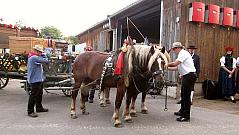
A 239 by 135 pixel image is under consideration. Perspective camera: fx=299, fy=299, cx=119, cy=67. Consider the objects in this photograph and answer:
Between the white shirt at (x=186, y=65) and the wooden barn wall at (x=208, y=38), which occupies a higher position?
the wooden barn wall at (x=208, y=38)

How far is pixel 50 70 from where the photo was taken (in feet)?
29.7

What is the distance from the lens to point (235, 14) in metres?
11.4

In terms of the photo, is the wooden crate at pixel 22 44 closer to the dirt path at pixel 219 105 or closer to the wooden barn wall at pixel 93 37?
the dirt path at pixel 219 105

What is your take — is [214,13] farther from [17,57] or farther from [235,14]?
[17,57]

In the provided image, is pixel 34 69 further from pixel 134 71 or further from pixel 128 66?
pixel 134 71

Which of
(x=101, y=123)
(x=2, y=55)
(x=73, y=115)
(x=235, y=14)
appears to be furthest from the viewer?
(x=235, y=14)

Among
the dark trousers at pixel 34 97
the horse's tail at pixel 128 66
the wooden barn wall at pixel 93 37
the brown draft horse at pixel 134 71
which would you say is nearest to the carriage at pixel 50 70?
the dark trousers at pixel 34 97

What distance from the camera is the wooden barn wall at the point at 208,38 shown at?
1055cm

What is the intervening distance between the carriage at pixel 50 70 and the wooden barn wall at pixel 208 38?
4.14 m

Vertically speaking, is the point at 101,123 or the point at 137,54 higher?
the point at 137,54

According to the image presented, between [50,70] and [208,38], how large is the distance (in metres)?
5.85

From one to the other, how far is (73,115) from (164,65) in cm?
250

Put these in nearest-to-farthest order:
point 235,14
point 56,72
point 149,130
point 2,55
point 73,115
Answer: point 149,130 < point 73,115 < point 56,72 < point 2,55 < point 235,14

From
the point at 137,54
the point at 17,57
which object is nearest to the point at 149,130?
the point at 137,54
